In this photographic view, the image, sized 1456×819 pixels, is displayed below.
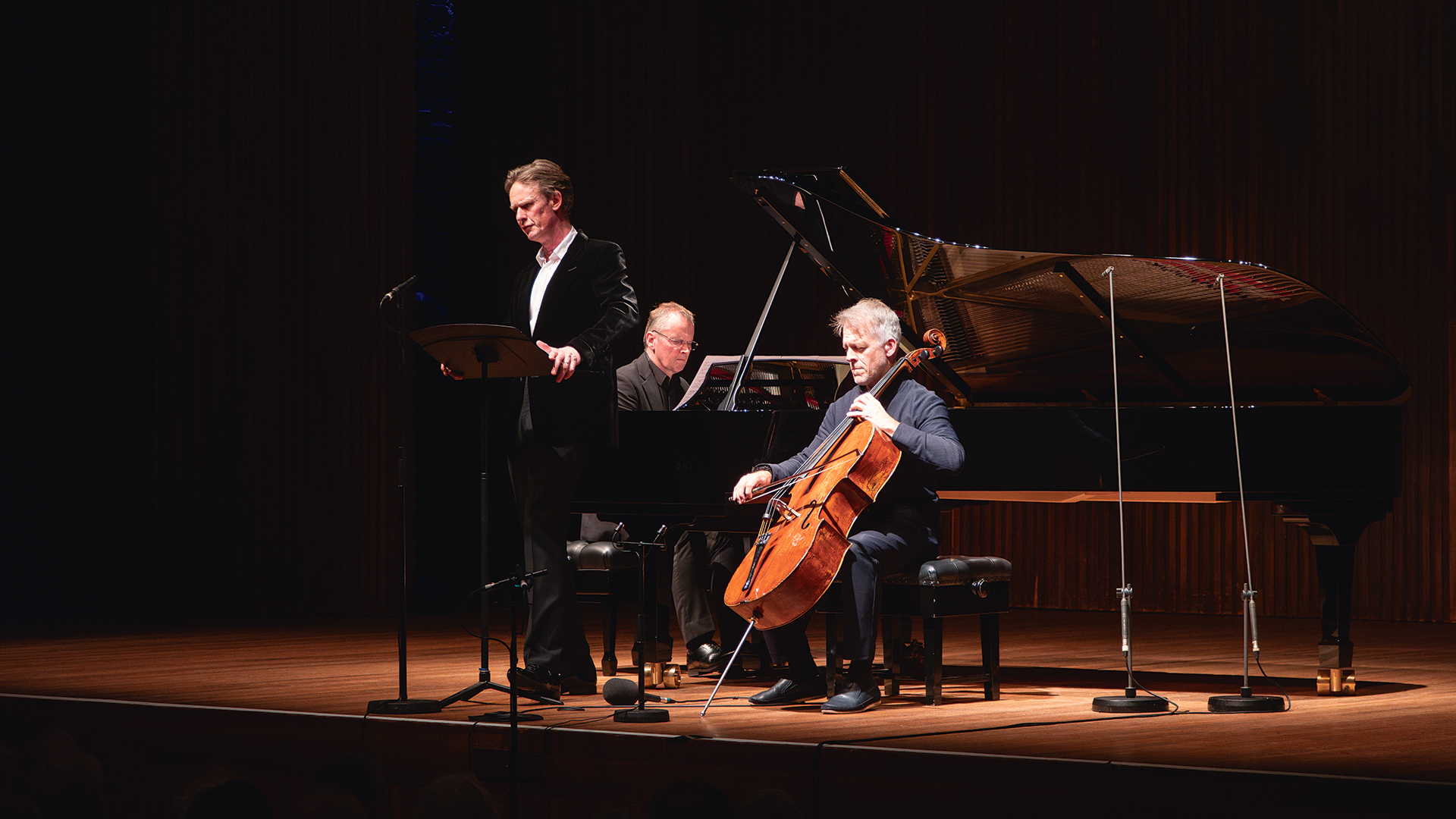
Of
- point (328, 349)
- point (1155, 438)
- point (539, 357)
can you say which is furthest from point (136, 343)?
point (1155, 438)

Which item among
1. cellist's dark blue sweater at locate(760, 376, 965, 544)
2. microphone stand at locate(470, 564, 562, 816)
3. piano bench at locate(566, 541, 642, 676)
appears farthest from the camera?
piano bench at locate(566, 541, 642, 676)

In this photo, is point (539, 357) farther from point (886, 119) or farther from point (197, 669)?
point (886, 119)

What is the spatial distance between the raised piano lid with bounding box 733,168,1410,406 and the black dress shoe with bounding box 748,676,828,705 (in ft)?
4.01

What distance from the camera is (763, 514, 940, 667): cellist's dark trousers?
3951 mm

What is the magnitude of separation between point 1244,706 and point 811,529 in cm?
125

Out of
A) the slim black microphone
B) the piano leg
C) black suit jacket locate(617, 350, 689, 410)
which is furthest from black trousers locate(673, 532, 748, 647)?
the piano leg

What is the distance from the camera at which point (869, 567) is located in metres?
3.96

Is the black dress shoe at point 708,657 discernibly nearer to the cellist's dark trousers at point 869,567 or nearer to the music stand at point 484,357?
the cellist's dark trousers at point 869,567

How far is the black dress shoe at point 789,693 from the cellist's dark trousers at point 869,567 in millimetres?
34

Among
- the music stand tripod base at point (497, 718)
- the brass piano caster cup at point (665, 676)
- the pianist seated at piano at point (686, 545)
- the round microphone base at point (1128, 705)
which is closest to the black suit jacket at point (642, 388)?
the pianist seated at piano at point (686, 545)

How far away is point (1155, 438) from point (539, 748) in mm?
1976

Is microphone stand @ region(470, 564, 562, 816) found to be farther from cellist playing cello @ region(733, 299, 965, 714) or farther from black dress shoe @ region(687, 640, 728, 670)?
black dress shoe @ region(687, 640, 728, 670)

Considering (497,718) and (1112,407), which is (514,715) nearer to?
(497,718)

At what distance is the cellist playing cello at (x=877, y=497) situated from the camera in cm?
392
